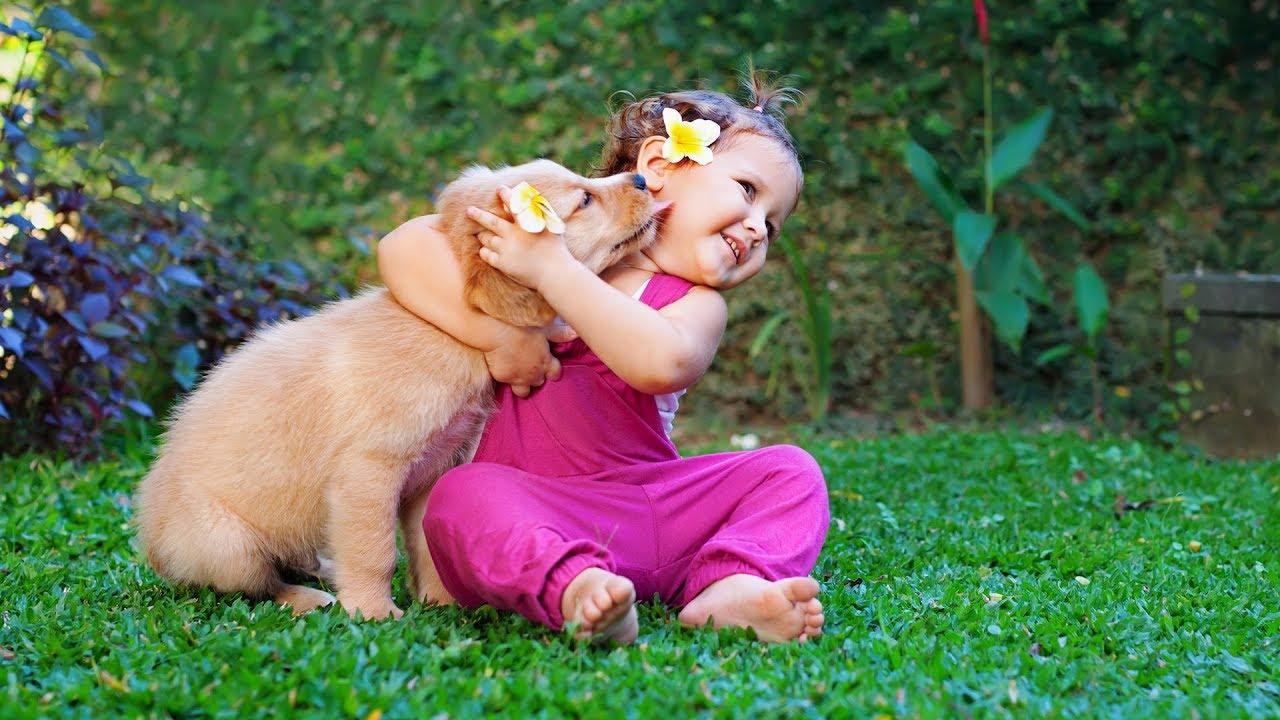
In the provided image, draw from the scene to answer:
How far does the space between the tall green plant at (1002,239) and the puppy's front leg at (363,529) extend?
3468mm

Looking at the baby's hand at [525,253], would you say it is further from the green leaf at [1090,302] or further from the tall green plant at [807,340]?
the green leaf at [1090,302]

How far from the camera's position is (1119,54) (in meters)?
6.12

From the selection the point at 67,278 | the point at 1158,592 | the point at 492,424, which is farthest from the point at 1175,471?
the point at 67,278

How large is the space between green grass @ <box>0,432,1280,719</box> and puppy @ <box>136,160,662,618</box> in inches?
5.7

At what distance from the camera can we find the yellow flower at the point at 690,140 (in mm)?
2764

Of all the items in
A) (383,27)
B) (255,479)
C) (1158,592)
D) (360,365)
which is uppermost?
(383,27)

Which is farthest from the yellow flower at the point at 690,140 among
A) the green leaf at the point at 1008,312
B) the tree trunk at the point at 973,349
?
the tree trunk at the point at 973,349

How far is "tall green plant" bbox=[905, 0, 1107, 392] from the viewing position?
5.41 metres

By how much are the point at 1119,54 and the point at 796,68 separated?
1.65m

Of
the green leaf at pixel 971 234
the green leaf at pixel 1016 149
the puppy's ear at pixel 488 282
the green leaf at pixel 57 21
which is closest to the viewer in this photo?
the puppy's ear at pixel 488 282

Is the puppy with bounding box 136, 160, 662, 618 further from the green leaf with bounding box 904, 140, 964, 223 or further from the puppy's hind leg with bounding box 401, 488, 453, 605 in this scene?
the green leaf with bounding box 904, 140, 964, 223

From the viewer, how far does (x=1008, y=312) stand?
215 inches

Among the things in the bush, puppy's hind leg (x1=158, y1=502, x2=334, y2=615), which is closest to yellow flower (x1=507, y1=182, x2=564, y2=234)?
puppy's hind leg (x1=158, y1=502, x2=334, y2=615)

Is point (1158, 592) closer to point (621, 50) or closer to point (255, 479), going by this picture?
point (255, 479)
